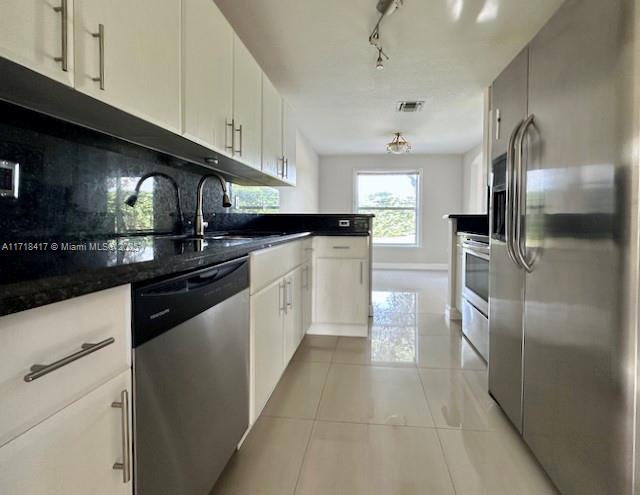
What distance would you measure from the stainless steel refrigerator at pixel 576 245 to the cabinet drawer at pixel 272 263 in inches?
43.2

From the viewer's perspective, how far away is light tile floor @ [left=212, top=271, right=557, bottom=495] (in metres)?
1.41

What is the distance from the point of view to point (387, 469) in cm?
149

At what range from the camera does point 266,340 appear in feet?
5.92

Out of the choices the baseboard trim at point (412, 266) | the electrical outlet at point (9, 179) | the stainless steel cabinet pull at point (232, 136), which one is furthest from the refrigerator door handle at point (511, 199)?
the baseboard trim at point (412, 266)

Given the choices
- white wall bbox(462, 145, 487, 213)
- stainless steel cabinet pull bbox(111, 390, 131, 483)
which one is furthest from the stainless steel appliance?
white wall bbox(462, 145, 487, 213)

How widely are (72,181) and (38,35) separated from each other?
1.90 ft

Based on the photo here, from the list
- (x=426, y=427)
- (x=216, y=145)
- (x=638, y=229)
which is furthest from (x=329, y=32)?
(x=426, y=427)

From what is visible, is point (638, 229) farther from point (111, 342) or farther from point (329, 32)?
point (329, 32)

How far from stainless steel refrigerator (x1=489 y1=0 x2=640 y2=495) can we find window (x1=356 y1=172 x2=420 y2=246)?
6.69m

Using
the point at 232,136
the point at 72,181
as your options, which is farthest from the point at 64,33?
the point at 232,136

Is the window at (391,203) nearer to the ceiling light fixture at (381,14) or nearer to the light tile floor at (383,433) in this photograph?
the ceiling light fixture at (381,14)

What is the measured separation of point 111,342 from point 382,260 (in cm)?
801

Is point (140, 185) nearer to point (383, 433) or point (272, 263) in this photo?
point (272, 263)

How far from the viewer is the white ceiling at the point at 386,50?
8.11 feet
